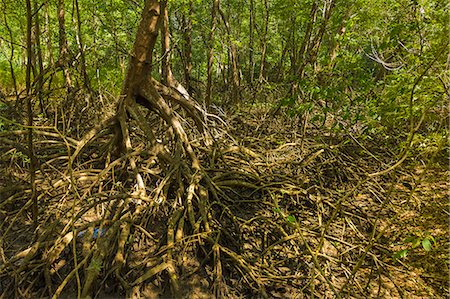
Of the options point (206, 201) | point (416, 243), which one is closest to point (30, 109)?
point (206, 201)

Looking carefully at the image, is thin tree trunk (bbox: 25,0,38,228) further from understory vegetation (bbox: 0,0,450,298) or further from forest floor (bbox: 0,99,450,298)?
forest floor (bbox: 0,99,450,298)

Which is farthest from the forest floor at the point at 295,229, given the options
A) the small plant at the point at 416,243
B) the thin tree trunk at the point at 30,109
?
the thin tree trunk at the point at 30,109

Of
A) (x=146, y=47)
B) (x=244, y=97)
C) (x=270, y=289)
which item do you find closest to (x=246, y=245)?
(x=270, y=289)

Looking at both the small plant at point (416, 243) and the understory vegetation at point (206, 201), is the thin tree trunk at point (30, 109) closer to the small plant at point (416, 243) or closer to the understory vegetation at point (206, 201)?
the understory vegetation at point (206, 201)

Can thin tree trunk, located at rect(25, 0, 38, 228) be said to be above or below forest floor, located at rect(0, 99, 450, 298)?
above

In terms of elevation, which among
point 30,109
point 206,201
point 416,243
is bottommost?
point 206,201

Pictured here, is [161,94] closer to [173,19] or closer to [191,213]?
[191,213]

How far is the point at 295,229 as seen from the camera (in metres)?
2.99

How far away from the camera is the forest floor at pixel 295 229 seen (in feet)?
8.27

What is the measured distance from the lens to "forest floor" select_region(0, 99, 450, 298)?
2.52 metres

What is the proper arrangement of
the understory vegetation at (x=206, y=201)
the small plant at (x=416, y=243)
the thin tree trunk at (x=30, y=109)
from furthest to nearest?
the understory vegetation at (x=206, y=201)
the thin tree trunk at (x=30, y=109)
the small plant at (x=416, y=243)

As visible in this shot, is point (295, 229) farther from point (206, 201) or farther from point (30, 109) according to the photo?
point (30, 109)

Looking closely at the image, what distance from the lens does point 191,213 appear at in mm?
2844

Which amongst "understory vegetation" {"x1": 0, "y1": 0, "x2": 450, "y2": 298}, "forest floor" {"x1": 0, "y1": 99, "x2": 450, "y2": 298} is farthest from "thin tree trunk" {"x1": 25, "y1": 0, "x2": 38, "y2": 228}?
"forest floor" {"x1": 0, "y1": 99, "x2": 450, "y2": 298}
